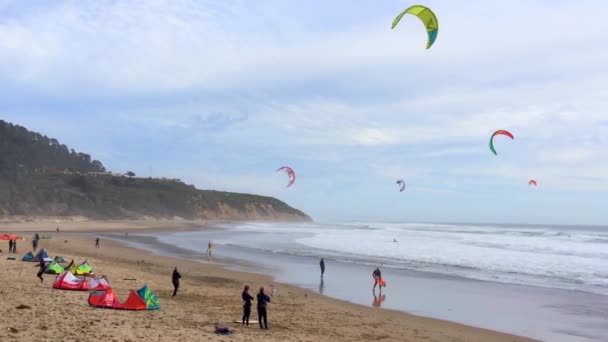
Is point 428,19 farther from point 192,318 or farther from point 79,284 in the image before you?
point 79,284

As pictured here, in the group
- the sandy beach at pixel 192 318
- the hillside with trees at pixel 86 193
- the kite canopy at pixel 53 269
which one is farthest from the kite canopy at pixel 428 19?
the hillside with trees at pixel 86 193

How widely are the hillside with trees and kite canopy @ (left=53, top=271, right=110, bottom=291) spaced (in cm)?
5661

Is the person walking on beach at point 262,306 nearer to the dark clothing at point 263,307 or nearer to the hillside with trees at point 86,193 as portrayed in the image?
the dark clothing at point 263,307

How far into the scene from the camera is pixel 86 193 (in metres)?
83.7

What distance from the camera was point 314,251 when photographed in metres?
31.8

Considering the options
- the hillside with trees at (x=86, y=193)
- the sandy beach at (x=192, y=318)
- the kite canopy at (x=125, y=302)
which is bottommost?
the sandy beach at (x=192, y=318)

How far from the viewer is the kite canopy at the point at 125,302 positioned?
35.0ft

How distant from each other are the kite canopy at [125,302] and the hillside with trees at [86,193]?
193 ft

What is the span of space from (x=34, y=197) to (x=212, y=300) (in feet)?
223

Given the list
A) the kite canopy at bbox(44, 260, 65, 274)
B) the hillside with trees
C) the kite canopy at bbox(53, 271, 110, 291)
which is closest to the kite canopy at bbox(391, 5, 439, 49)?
the kite canopy at bbox(53, 271, 110, 291)

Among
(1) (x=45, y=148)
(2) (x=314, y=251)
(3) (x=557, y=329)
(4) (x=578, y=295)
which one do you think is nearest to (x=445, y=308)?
(3) (x=557, y=329)

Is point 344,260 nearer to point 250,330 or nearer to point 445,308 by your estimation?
point 445,308

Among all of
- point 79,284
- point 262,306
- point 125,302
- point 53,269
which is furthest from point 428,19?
point 53,269

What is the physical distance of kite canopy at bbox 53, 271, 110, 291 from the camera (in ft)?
40.8
